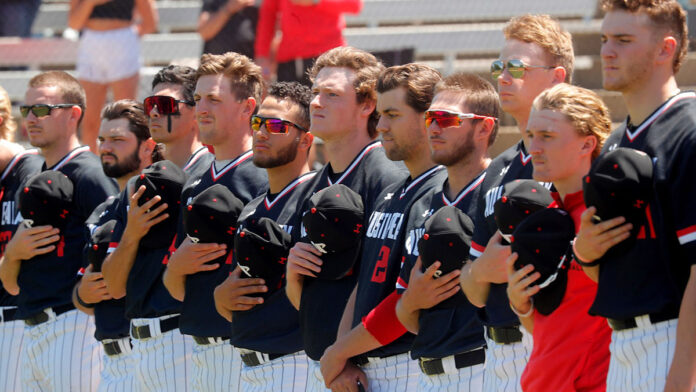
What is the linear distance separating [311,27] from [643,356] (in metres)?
5.32

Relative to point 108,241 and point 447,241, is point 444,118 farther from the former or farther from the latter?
point 108,241

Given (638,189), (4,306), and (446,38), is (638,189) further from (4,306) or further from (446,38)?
(446,38)

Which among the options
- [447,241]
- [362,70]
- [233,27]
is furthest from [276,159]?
[233,27]

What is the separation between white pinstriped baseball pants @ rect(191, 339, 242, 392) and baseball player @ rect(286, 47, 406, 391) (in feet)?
2.12

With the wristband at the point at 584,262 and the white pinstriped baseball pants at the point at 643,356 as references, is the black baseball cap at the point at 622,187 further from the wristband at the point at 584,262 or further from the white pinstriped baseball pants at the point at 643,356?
the white pinstriped baseball pants at the point at 643,356

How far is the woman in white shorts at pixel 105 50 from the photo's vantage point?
887cm

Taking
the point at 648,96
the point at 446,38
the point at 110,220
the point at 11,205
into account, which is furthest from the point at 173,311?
the point at 446,38

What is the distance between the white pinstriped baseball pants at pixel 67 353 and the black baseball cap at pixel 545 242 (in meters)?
3.68

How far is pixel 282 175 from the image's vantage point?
5000 mm

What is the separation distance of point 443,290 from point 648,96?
45.1 inches

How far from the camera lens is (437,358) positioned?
13.2 feet

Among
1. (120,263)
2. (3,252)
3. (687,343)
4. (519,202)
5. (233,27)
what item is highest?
(233,27)

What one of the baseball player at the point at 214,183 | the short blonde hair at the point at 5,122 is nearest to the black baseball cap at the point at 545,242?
the baseball player at the point at 214,183

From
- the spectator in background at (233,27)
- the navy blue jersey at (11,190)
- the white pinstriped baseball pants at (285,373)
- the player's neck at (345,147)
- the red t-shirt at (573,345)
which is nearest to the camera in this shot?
the red t-shirt at (573,345)
